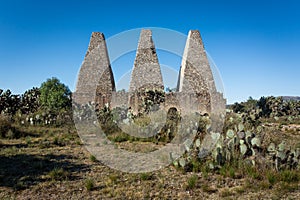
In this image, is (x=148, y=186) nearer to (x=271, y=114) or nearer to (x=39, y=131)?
(x=39, y=131)

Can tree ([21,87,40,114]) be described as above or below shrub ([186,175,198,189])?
above

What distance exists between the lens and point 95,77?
22594 mm

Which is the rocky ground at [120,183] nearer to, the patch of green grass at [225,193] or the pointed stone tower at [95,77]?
the patch of green grass at [225,193]

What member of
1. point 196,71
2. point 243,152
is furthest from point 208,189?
point 196,71

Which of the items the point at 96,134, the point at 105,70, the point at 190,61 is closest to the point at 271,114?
the point at 190,61

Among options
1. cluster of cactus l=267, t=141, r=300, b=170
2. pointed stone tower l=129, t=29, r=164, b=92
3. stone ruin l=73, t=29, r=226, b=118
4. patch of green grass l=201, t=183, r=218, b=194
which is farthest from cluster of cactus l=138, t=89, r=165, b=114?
patch of green grass l=201, t=183, r=218, b=194

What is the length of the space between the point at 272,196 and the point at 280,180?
0.70 meters

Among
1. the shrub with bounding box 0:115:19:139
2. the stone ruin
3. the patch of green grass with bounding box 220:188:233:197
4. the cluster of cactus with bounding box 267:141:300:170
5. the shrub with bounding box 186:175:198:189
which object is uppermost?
the stone ruin

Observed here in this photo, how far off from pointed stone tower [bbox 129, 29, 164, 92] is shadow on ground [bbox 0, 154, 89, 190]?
14660 mm

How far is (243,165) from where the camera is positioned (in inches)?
210

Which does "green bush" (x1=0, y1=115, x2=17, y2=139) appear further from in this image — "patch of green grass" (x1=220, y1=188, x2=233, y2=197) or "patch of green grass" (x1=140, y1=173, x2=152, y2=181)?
"patch of green grass" (x1=220, y1=188, x2=233, y2=197)

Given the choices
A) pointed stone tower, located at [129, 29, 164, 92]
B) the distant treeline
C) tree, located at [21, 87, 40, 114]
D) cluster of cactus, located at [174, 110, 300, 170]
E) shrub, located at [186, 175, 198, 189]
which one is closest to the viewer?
shrub, located at [186, 175, 198, 189]

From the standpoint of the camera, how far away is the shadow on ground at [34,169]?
16.5ft

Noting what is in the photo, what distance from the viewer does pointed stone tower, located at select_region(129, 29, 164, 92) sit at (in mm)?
21328
